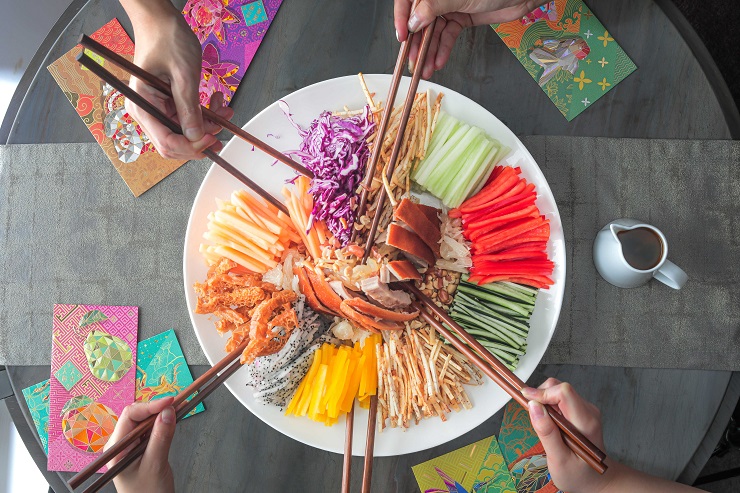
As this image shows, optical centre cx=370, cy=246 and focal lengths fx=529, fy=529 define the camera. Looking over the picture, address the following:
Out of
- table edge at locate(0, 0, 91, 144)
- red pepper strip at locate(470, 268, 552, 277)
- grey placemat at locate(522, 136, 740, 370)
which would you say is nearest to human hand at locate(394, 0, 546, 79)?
grey placemat at locate(522, 136, 740, 370)

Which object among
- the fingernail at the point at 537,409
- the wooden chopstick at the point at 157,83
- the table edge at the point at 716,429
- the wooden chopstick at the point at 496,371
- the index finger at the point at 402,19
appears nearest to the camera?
the wooden chopstick at the point at 157,83

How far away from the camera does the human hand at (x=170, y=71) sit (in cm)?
155

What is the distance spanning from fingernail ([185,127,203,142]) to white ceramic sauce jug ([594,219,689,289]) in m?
1.38

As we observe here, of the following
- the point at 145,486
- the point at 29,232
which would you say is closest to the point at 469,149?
the point at 145,486

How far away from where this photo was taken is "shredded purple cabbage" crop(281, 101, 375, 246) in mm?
1757

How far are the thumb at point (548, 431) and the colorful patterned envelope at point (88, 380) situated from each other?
4.93 ft

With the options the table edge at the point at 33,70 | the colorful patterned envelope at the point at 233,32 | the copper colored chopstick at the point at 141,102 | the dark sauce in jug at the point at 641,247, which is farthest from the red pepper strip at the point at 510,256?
the table edge at the point at 33,70

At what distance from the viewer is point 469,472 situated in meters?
1.98

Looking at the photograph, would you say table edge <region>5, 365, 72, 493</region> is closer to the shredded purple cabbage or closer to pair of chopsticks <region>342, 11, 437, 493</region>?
pair of chopsticks <region>342, 11, 437, 493</region>

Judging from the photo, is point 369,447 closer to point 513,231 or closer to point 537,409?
point 537,409

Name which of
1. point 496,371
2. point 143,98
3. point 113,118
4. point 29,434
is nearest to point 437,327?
point 496,371

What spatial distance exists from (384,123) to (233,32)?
0.99 m

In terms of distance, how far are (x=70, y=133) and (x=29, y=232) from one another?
0.43 metres

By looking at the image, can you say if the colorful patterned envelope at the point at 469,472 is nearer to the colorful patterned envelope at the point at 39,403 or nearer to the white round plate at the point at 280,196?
the white round plate at the point at 280,196
